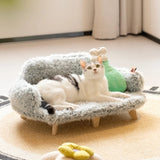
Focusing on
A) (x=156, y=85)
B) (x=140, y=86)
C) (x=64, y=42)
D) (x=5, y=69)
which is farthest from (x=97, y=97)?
(x=64, y=42)

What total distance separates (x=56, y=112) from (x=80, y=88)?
0.27 m

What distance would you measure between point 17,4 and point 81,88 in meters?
2.21

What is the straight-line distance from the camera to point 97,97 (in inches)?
94.3

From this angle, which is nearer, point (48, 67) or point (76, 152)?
point (76, 152)

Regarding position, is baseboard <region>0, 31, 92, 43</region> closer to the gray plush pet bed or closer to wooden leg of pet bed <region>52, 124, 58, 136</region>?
the gray plush pet bed

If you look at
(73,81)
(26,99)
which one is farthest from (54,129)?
(73,81)

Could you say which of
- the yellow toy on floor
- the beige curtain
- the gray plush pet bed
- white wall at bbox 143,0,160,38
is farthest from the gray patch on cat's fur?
the beige curtain

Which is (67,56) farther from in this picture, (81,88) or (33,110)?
(33,110)

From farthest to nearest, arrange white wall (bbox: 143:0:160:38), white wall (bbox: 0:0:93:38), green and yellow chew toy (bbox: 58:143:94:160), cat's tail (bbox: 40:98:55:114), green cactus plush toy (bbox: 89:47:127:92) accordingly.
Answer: white wall (bbox: 0:0:93:38) → white wall (bbox: 143:0:160:38) → green cactus plush toy (bbox: 89:47:127:92) → cat's tail (bbox: 40:98:55:114) → green and yellow chew toy (bbox: 58:143:94:160)

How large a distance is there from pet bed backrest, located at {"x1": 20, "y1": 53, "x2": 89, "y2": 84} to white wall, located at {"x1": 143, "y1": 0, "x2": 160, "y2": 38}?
176cm

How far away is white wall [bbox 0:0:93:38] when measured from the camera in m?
4.38

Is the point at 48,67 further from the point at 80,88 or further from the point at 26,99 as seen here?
the point at 26,99

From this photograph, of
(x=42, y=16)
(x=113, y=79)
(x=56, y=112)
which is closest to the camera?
(x=56, y=112)

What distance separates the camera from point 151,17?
14.3 feet
